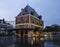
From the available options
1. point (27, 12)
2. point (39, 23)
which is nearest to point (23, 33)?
point (27, 12)

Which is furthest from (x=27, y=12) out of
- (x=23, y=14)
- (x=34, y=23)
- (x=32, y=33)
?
(x=32, y=33)

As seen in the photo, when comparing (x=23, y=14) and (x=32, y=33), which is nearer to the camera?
(x=32, y=33)

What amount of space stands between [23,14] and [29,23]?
6131mm

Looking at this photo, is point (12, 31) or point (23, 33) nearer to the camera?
point (23, 33)

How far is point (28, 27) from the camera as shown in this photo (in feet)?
174

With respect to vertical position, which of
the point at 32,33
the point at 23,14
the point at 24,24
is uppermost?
the point at 23,14

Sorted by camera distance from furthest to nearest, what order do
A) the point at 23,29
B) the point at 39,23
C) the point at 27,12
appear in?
the point at 39,23 < the point at 27,12 < the point at 23,29

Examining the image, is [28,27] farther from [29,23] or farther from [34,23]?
[34,23]

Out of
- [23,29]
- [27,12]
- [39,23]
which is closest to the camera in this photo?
[23,29]

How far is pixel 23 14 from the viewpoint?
191ft

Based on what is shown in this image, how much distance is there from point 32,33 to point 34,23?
286 inches

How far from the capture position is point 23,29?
173 feet

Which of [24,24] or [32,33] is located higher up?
[24,24]

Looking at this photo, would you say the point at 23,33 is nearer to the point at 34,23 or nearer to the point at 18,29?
the point at 18,29
